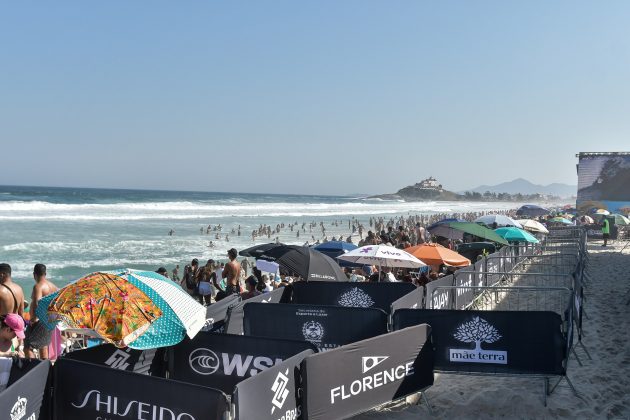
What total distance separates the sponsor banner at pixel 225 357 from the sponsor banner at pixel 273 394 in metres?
0.36

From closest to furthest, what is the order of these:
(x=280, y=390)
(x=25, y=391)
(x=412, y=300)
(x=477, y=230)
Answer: (x=25, y=391) < (x=280, y=390) < (x=412, y=300) < (x=477, y=230)

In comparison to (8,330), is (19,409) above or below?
below

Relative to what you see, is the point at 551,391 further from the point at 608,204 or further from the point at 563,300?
the point at 608,204

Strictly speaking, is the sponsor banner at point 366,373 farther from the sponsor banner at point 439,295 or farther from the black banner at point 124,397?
the sponsor banner at point 439,295

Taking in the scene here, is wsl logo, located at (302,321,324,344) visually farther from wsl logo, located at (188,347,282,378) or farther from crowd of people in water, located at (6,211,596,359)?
crowd of people in water, located at (6,211,596,359)

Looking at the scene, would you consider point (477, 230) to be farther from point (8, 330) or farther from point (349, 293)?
point (8, 330)

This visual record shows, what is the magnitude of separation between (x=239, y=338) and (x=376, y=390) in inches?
64.2

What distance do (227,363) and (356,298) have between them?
4535mm

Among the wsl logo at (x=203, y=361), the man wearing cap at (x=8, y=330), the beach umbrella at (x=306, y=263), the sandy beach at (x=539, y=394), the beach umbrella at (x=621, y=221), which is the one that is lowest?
the sandy beach at (x=539, y=394)

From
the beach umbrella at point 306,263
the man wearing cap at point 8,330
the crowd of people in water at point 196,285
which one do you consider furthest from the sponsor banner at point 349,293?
the man wearing cap at point 8,330

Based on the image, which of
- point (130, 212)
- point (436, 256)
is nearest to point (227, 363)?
point (436, 256)

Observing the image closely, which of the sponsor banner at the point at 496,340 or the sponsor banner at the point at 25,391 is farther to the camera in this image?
the sponsor banner at the point at 496,340

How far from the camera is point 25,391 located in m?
4.59

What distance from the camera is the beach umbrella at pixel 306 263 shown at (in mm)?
10266
